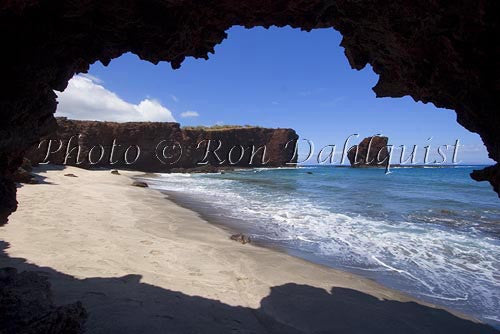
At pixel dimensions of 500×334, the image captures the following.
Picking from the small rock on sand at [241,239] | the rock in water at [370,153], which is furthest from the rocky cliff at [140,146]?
the rock in water at [370,153]

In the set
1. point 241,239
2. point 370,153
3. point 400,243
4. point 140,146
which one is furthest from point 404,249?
point 370,153

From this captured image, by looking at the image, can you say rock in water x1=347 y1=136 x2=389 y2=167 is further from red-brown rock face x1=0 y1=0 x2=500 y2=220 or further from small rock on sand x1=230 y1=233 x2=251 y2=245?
red-brown rock face x1=0 y1=0 x2=500 y2=220

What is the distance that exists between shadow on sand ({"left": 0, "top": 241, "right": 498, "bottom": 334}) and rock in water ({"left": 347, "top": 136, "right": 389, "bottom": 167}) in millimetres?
87818

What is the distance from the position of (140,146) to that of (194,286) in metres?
47.8

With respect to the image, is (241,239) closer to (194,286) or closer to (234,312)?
(194,286)

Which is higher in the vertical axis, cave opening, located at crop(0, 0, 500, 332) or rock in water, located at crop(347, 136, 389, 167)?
rock in water, located at crop(347, 136, 389, 167)

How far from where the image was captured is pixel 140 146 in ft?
160

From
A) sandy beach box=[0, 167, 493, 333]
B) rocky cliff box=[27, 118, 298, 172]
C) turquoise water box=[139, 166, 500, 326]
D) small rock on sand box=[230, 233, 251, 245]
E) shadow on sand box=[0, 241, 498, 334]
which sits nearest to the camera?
shadow on sand box=[0, 241, 498, 334]

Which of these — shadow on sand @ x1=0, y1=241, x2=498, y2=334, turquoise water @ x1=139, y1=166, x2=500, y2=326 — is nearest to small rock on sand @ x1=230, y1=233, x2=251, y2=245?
turquoise water @ x1=139, y1=166, x2=500, y2=326

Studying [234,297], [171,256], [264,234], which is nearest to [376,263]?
[264,234]

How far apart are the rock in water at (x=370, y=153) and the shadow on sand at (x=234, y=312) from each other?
87.8m

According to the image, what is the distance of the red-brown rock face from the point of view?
7.79 feet

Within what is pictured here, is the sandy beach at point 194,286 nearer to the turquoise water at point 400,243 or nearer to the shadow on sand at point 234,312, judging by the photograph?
the shadow on sand at point 234,312

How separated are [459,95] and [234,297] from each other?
359 centimetres
